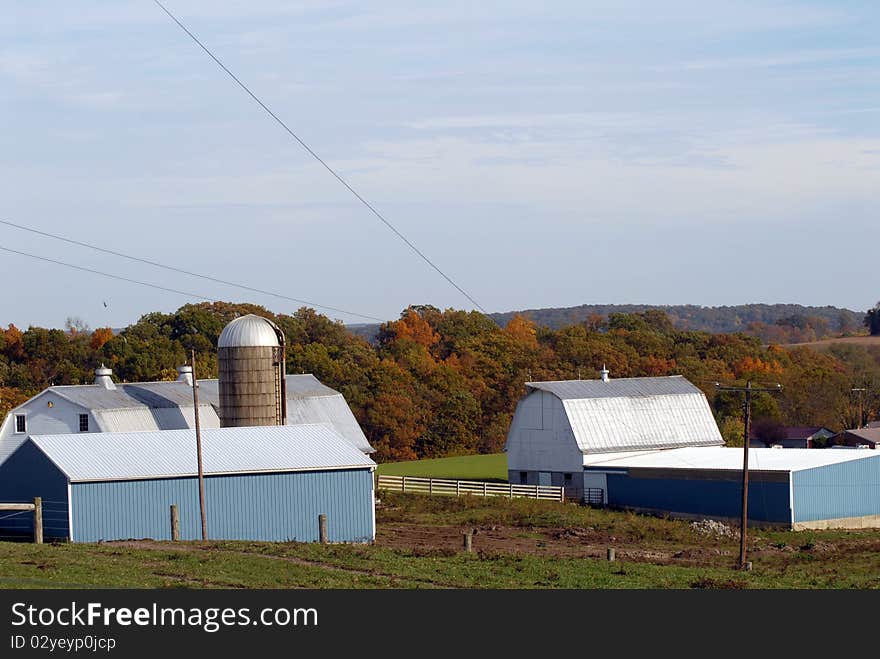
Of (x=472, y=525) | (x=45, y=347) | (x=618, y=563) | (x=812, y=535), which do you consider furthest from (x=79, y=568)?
(x=45, y=347)

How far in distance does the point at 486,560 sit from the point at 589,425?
3353 cm

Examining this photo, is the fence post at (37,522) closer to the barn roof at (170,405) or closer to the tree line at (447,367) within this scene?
the barn roof at (170,405)

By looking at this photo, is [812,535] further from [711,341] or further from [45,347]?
[711,341]

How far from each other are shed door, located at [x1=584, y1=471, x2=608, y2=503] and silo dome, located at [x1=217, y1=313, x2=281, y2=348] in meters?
16.9

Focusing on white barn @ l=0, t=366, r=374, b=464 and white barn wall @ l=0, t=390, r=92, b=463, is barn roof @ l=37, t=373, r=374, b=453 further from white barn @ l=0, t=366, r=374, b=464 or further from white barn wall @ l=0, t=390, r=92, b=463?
white barn wall @ l=0, t=390, r=92, b=463

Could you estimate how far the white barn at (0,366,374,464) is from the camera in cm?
5734

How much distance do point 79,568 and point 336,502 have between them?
16.5 m

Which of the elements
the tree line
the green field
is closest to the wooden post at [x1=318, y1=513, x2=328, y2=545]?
the green field

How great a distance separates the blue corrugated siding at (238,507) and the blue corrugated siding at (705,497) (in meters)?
18.9

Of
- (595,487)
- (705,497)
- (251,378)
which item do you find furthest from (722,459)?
(251,378)

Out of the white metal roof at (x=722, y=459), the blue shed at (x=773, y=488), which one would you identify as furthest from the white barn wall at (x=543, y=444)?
the blue shed at (x=773, y=488)

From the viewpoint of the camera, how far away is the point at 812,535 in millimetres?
50031

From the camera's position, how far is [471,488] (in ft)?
201

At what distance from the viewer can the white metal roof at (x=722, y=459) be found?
54.9 meters
